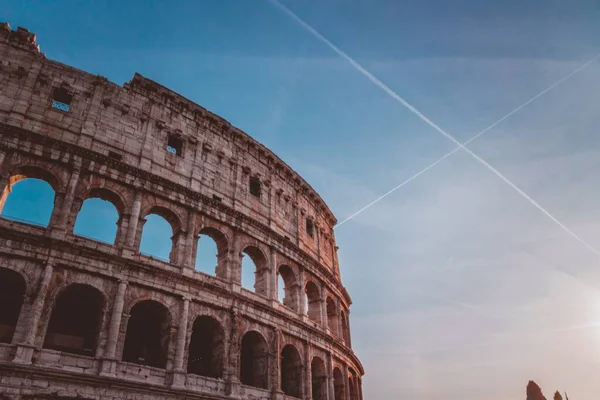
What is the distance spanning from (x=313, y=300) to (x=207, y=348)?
770 centimetres

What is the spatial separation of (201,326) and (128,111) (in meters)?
9.85

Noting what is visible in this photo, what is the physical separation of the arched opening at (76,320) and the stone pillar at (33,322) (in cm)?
90

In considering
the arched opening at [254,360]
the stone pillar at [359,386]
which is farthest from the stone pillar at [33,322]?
the stone pillar at [359,386]

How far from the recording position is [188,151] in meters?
20.0

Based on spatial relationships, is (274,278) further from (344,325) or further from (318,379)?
(344,325)

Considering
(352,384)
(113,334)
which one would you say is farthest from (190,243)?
(352,384)

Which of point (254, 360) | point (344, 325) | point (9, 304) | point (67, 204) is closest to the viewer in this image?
point (9, 304)

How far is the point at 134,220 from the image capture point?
53.4 feet

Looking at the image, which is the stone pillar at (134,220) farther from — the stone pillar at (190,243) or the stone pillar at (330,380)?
the stone pillar at (330,380)

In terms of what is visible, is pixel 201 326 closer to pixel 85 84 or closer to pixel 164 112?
pixel 164 112

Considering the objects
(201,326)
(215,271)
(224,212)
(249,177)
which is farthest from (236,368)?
(249,177)

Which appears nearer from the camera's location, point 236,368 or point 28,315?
point 28,315

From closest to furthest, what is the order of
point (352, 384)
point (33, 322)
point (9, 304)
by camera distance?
point (33, 322), point (9, 304), point (352, 384)

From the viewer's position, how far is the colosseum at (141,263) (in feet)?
43.7
